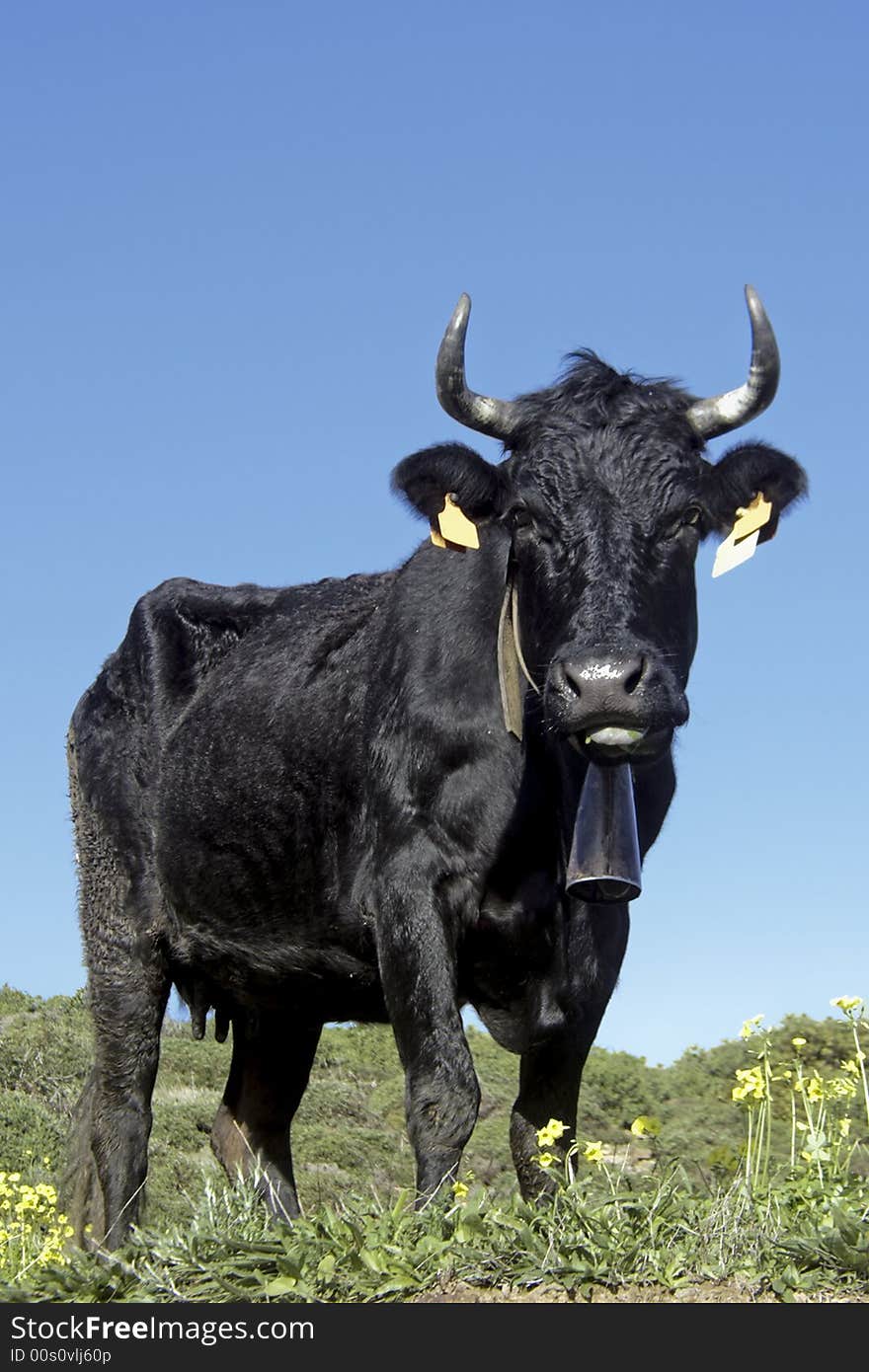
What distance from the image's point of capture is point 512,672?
23.7 feet

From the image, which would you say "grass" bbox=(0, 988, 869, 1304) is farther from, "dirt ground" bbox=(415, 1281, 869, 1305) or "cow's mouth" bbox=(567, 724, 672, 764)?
"cow's mouth" bbox=(567, 724, 672, 764)

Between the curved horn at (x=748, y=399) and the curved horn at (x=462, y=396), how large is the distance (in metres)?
0.77

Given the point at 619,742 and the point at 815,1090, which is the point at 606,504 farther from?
the point at 815,1090

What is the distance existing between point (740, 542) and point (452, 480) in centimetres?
121

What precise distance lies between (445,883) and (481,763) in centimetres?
50

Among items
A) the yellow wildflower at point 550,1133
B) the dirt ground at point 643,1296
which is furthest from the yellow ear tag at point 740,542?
the dirt ground at point 643,1296

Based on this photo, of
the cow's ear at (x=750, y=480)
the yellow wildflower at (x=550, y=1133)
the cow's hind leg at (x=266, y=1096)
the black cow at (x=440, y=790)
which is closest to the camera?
the yellow wildflower at (x=550, y=1133)

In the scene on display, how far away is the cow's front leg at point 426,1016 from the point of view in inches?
258

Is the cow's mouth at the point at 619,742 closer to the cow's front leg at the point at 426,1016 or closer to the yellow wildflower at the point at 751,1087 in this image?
the cow's front leg at the point at 426,1016

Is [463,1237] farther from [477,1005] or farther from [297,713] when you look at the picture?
[297,713]

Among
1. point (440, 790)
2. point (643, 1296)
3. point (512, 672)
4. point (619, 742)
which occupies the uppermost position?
point (512, 672)

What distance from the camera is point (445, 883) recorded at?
7141mm

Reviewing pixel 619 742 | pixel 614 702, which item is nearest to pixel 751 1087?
pixel 619 742
